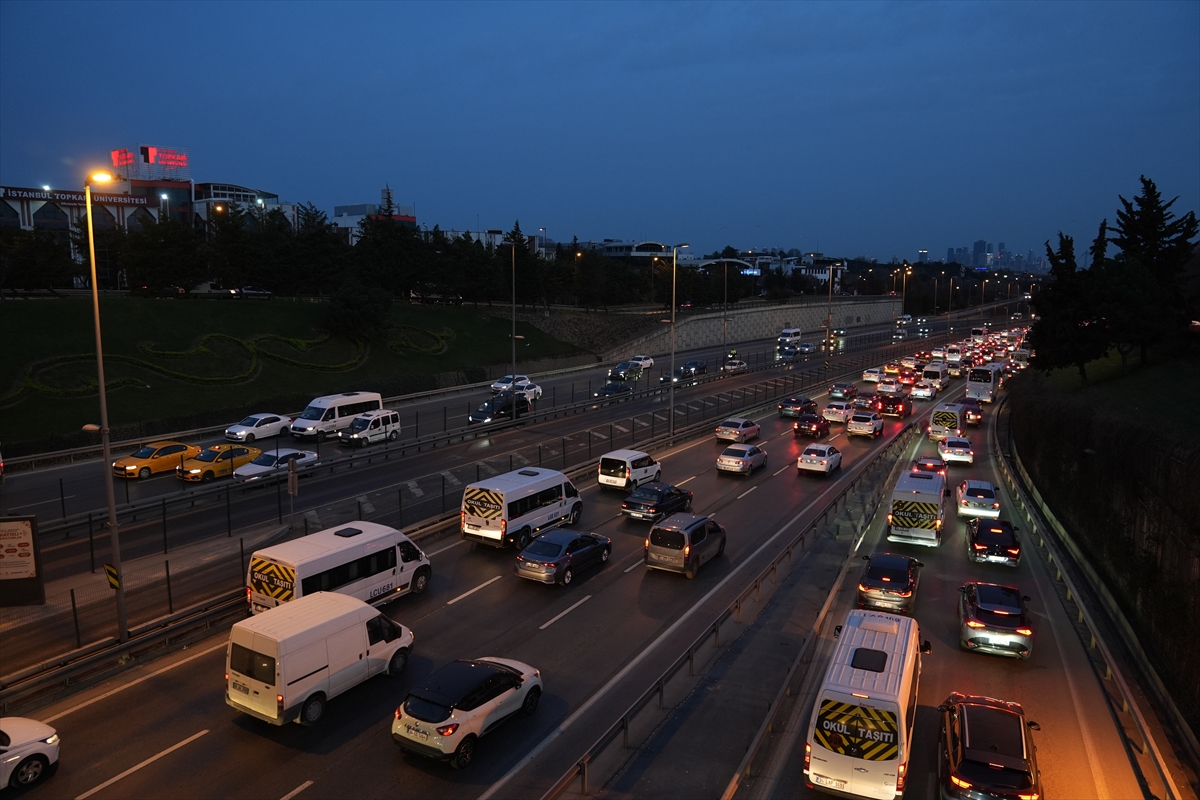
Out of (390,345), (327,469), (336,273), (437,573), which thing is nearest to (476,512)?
(437,573)

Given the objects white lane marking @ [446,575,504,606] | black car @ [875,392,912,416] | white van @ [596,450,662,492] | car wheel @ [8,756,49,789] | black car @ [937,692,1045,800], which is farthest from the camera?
black car @ [875,392,912,416]

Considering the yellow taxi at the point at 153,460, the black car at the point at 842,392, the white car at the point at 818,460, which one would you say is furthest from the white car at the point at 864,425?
the yellow taxi at the point at 153,460

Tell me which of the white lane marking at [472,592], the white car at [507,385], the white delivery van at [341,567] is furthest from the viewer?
the white car at [507,385]

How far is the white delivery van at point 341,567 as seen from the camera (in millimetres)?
17094

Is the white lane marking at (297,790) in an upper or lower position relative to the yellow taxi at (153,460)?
lower

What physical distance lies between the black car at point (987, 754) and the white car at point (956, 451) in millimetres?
27548

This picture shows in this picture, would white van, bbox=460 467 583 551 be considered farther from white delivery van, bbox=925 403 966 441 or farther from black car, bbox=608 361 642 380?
black car, bbox=608 361 642 380

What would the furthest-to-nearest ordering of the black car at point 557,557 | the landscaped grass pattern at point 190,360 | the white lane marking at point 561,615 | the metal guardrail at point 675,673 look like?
1. the landscaped grass pattern at point 190,360
2. the black car at point 557,557
3. the white lane marking at point 561,615
4. the metal guardrail at point 675,673

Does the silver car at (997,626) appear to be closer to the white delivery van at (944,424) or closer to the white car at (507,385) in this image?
the white delivery van at (944,424)

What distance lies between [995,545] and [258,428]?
33.4m

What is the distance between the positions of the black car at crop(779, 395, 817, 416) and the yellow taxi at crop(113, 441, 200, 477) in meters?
33.9

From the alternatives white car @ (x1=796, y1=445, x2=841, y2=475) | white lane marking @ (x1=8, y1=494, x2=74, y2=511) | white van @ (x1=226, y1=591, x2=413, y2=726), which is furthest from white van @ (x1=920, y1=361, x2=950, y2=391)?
white lane marking @ (x1=8, y1=494, x2=74, y2=511)

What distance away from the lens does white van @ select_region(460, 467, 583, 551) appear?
23078mm

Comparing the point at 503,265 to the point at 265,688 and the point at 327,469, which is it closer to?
the point at 327,469
